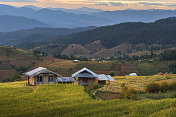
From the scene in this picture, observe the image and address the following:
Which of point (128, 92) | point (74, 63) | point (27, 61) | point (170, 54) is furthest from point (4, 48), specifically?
point (128, 92)

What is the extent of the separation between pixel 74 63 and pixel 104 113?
370 ft

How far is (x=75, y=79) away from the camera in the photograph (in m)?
61.5

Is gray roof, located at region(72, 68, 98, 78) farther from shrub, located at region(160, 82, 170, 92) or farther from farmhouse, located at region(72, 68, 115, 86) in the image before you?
shrub, located at region(160, 82, 170, 92)

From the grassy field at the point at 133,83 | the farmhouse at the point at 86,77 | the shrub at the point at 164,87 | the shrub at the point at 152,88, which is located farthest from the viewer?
the farmhouse at the point at 86,77

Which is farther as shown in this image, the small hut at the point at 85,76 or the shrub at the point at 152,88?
the small hut at the point at 85,76

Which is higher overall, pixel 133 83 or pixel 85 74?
pixel 85 74

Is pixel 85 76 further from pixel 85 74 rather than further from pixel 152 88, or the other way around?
pixel 152 88

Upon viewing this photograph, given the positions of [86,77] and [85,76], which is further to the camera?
[86,77]

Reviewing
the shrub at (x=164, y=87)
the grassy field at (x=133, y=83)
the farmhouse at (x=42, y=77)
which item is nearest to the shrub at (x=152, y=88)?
the shrub at (x=164, y=87)

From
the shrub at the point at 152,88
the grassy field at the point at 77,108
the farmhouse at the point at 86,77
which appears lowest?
the grassy field at the point at 77,108

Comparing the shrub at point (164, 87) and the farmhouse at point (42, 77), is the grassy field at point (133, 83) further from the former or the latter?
the farmhouse at point (42, 77)

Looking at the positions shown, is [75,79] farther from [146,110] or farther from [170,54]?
[170,54]

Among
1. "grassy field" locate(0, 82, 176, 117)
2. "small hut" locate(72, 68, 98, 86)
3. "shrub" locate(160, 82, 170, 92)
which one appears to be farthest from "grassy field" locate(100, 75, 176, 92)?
"grassy field" locate(0, 82, 176, 117)

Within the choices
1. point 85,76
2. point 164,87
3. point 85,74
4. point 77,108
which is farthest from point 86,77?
point 77,108
